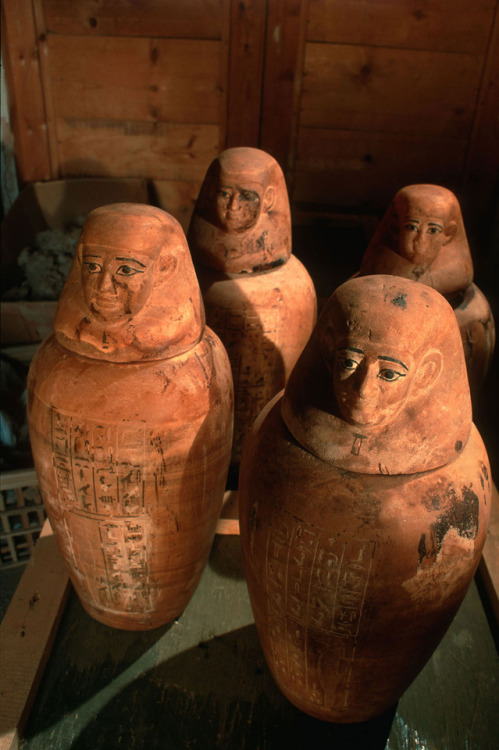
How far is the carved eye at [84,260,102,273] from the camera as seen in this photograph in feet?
4.67

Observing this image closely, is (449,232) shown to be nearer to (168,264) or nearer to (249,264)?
(249,264)

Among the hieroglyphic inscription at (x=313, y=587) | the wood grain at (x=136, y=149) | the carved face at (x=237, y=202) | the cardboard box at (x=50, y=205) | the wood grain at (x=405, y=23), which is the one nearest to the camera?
the hieroglyphic inscription at (x=313, y=587)

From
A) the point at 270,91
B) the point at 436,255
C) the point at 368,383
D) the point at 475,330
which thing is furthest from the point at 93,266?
the point at 270,91

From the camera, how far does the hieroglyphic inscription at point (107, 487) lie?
1505 millimetres

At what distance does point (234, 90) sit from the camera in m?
3.39

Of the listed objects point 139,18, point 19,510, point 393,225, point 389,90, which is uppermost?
point 139,18

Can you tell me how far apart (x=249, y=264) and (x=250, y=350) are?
31cm

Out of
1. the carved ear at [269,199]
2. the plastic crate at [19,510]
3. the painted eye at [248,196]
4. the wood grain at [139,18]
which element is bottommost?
the plastic crate at [19,510]

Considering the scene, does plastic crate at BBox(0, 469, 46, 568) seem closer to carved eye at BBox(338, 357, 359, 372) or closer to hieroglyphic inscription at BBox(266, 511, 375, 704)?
hieroglyphic inscription at BBox(266, 511, 375, 704)

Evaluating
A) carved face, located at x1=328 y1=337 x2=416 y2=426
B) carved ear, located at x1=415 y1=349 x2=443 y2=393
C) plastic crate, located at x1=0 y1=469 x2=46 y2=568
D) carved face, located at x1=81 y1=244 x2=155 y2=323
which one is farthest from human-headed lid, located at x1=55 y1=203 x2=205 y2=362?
plastic crate, located at x1=0 y1=469 x2=46 y2=568

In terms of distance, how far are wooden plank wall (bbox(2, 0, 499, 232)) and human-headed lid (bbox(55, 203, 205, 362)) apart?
2209 millimetres

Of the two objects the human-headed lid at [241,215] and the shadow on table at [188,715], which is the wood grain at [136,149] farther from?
the shadow on table at [188,715]

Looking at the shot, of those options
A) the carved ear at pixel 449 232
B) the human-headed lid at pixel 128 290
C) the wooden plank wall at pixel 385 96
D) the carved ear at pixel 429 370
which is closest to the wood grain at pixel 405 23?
the wooden plank wall at pixel 385 96

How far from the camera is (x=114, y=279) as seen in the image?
1.42 meters
